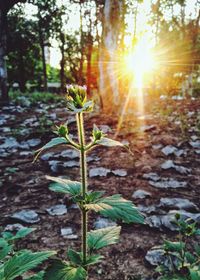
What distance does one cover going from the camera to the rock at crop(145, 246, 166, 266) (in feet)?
11.0

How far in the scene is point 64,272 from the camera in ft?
6.00

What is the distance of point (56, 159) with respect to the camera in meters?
6.96

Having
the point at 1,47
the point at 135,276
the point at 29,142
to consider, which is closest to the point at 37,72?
the point at 1,47

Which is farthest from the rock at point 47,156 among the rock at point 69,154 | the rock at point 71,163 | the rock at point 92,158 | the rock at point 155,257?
the rock at point 155,257

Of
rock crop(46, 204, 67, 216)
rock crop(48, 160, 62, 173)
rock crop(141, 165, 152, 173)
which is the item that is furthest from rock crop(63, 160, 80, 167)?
rock crop(46, 204, 67, 216)

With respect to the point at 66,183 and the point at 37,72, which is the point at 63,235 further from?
the point at 37,72

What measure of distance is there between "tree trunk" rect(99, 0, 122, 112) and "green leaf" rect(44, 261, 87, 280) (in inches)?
431

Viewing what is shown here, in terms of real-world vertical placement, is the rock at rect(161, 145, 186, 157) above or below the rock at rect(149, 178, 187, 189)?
above

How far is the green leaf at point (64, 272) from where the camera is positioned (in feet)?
5.84

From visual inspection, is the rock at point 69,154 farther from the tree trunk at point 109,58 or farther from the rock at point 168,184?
the tree trunk at point 109,58

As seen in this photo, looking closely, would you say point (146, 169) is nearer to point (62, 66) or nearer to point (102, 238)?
point (102, 238)

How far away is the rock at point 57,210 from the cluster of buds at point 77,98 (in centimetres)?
291

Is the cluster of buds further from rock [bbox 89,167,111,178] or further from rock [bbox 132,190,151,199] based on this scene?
rock [bbox 89,167,111,178]

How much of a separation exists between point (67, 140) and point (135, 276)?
190cm
